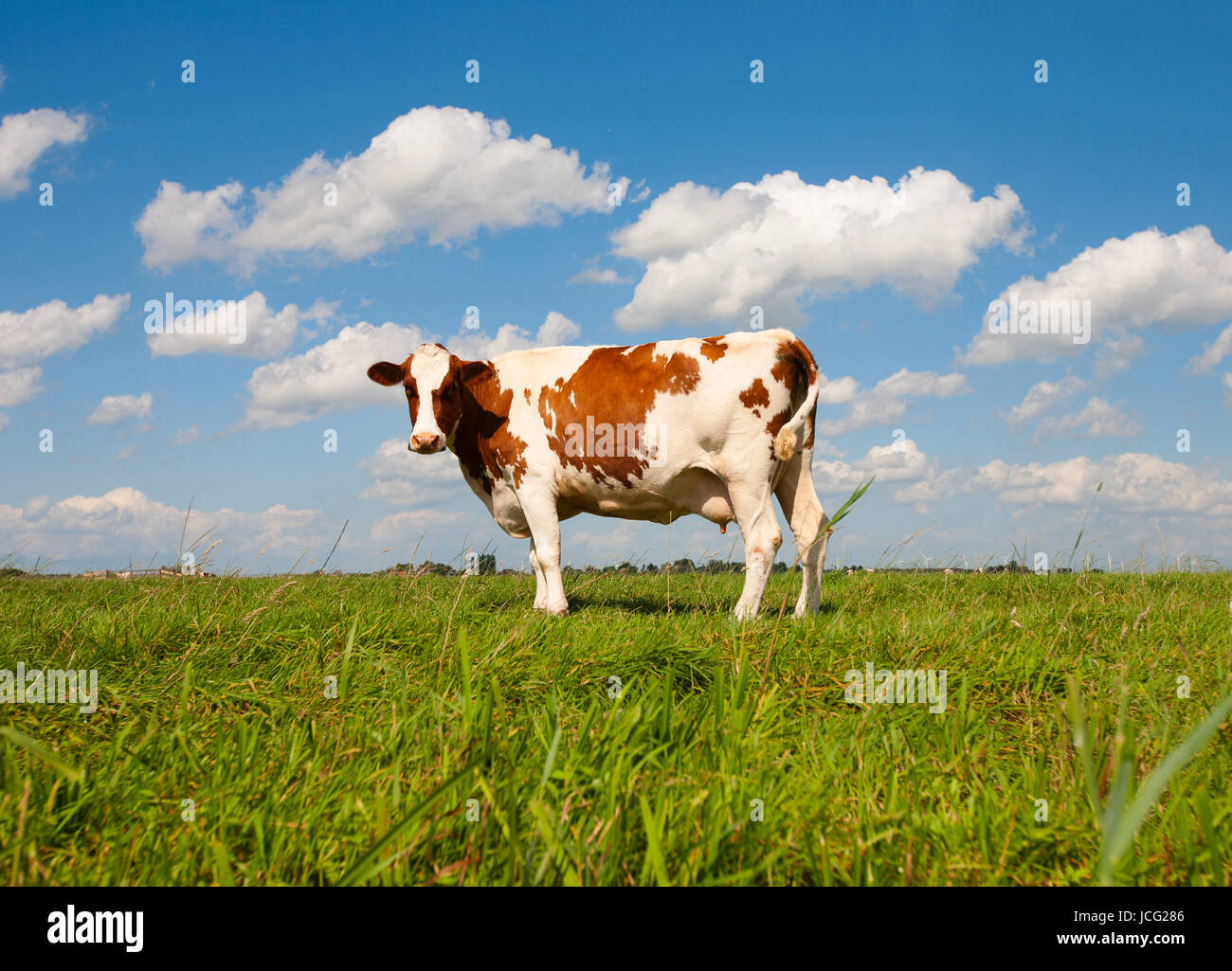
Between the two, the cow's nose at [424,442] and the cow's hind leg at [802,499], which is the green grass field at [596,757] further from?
the cow's nose at [424,442]

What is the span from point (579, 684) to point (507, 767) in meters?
1.47

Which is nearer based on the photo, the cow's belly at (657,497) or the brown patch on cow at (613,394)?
the brown patch on cow at (613,394)

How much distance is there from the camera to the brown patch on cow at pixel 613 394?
8453mm

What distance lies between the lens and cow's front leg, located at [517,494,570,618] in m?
8.52

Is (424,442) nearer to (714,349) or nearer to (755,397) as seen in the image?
(714,349)

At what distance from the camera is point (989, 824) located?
8.67 feet

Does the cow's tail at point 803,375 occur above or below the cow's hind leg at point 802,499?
above

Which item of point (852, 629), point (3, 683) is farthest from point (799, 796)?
point (3, 683)

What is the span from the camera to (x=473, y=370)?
9273 millimetres

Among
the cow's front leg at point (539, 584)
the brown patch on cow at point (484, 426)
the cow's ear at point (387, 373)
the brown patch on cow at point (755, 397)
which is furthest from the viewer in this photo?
the cow's ear at point (387, 373)

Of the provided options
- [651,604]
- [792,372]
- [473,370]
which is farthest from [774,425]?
[473,370]

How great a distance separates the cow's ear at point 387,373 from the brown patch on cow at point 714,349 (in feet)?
11.9

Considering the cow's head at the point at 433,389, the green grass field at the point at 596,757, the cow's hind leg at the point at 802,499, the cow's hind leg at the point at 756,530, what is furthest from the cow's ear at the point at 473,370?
the green grass field at the point at 596,757
